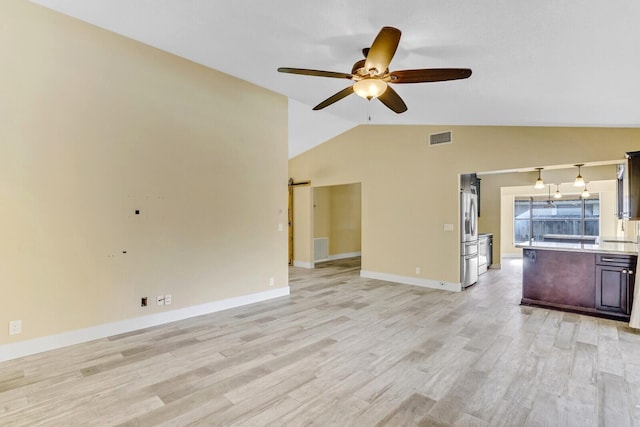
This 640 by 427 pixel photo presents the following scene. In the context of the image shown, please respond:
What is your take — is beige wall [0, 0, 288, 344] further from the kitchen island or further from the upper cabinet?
the upper cabinet

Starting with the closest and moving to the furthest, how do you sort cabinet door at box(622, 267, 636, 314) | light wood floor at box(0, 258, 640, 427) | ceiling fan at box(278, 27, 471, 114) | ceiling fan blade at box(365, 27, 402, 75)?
1. ceiling fan blade at box(365, 27, 402, 75)
2. light wood floor at box(0, 258, 640, 427)
3. ceiling fan at box(278, 27, 471, 114)
4. cabinet door at box(622, 267, 636, 314)

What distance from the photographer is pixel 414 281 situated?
6.09 metres

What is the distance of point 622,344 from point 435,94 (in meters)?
3.44

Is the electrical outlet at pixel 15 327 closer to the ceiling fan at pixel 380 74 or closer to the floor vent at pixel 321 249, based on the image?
the ceiling fan at pixel 380 74

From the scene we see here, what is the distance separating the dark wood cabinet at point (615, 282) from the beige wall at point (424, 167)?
4.54 feet

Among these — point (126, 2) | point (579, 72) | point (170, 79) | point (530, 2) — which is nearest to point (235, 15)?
point (126, 2)

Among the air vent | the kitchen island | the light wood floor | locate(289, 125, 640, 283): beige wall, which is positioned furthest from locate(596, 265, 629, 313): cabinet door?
the air vent

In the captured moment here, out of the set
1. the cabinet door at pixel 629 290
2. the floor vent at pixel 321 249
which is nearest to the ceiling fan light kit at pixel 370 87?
the cabinet door at pixel 629 290

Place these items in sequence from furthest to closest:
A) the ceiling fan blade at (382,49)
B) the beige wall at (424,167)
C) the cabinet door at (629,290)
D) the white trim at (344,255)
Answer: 1. the white trim at (344,255)
2. the beige wall at (424,167)
3. the cabinet door at (629,290)
4. the ceiling fan blade at (382,49)

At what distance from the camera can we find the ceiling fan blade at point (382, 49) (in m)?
2.04

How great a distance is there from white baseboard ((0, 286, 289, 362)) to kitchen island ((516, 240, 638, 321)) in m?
4.26

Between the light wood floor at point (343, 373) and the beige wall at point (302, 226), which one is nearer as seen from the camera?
the light wood floor at point (343, 373)

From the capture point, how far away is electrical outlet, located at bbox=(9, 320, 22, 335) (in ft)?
10.0

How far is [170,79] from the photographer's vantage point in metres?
4.12
